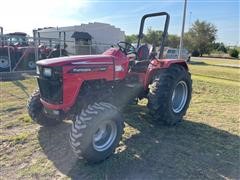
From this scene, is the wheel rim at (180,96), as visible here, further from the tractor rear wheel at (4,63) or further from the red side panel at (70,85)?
the tractor rear wheel at (4,63)

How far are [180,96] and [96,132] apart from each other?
2557 millimetres

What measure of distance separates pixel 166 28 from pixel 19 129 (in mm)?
3427

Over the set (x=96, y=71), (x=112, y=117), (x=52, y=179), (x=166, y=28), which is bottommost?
(x=52, y=179)

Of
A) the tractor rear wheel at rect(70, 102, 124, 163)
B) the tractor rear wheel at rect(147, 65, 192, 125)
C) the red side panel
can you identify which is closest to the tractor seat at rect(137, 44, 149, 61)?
the tractor rear wheel at rect(147, 65, 192, 125)

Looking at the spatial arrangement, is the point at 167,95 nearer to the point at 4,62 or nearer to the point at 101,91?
the point at 101,91

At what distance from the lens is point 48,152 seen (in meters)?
3.88

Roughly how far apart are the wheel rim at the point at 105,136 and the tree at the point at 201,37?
1943 inches

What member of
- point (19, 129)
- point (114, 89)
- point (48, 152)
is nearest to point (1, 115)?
point (19, 129)

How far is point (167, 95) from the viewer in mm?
4641

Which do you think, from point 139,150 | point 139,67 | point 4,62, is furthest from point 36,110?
point 4,62

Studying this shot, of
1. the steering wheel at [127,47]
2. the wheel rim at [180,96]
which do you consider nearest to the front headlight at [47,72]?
the steering wheel at [127,47]

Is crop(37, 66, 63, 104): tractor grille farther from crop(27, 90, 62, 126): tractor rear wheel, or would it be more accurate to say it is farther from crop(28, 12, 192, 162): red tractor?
crop(27, 90, 62, 126): tractor rear wheel

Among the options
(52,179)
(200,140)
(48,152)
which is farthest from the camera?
(200,140)

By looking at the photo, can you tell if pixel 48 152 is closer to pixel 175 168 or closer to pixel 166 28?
pixel 175 168
